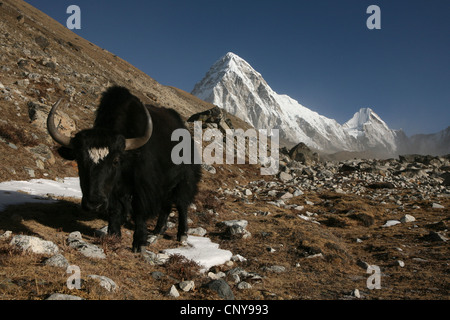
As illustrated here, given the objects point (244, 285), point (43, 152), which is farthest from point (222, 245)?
point (43, 152)

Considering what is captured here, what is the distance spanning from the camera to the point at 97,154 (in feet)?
13.1

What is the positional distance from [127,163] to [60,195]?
13.3 ft

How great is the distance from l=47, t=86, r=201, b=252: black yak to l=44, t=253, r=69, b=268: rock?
2.23ft

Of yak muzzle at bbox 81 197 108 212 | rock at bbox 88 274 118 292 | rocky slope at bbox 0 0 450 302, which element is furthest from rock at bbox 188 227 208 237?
rock at bbox 88 274 118 292

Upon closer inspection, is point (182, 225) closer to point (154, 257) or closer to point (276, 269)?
point (154, 257)

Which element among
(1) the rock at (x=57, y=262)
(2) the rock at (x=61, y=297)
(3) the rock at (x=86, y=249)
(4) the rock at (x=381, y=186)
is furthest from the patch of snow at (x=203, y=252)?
(4) the rock at (x=381, y=186)

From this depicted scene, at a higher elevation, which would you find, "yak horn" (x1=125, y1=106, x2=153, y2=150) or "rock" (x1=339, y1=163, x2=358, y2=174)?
"rock" (x1=339, y1=163, x2=358, y2=174)

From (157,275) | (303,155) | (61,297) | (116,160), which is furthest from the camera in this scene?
(303,155)

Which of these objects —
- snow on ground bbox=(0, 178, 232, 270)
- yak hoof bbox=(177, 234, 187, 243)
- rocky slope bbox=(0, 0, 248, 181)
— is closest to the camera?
snow on ground bbox=(0, 178, 232, 270)

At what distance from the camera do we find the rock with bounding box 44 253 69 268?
10.6 feet

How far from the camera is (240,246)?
20.9 ft

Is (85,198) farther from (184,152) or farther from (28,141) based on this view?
(28,141)

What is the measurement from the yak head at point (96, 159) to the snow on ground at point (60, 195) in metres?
1.90

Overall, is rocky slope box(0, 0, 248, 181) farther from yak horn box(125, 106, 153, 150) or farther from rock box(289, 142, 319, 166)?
rock box(289, 142, 319, 166)
